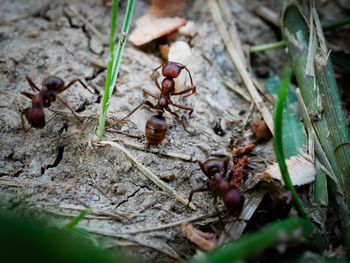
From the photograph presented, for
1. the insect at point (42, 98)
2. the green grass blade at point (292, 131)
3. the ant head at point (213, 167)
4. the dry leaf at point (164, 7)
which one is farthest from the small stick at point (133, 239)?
the dry leaf at point (164, 7)

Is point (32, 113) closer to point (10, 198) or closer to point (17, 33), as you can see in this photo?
point (10, 198)


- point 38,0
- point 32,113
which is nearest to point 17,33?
point 38,0

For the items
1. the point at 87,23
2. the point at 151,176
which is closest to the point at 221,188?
the point at 151,176

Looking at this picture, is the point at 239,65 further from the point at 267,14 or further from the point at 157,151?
the point at 157,151

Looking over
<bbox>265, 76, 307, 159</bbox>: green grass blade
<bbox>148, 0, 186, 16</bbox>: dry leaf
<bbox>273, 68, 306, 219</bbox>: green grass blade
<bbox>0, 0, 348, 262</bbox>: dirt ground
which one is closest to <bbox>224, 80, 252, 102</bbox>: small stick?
<bbox>0, 0, 348, 262</bbox>: dirt ground

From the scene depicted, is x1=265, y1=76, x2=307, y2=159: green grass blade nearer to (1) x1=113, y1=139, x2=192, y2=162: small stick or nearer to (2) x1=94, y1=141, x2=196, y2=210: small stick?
(1) x1=113, y1=139, x2=192, y2=162: small stick

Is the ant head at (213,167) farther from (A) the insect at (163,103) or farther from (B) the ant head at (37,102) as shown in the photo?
(B) the ant head at (37,102)
